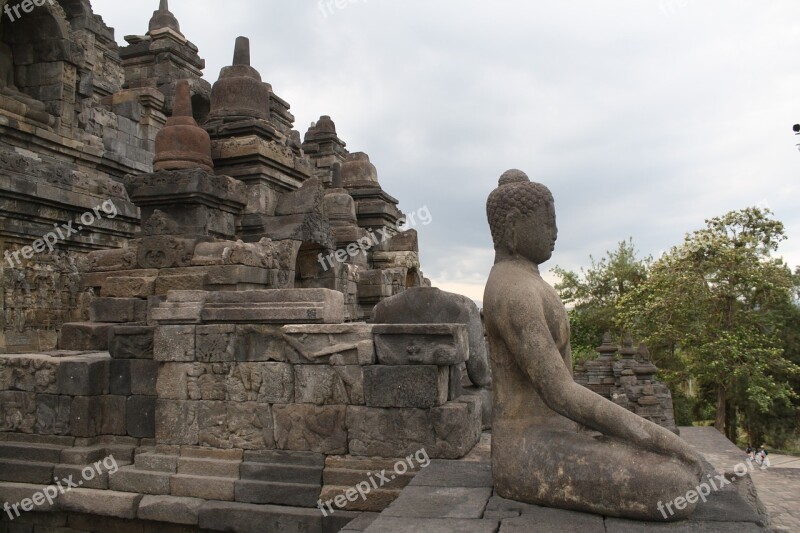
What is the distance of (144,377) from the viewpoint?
520 cm

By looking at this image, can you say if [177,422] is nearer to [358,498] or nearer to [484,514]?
[358,498]

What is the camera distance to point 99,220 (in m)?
10.6

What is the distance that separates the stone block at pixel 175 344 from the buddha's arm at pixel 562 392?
10.00 ft

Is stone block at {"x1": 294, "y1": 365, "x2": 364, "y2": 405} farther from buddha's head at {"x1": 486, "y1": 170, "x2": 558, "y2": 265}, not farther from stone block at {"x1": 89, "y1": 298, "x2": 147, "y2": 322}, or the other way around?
stone block at {"x1": 89, "y1": 298, "x2": 147, "y2": 322}

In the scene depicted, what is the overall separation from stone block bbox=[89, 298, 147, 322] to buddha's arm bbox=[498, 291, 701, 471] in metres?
4.93

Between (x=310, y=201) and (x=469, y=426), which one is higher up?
(x=310, y=201)

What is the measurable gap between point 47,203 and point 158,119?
14.8 ft

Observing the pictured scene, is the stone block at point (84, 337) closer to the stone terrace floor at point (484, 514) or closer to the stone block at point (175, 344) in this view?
the stone block at point (175, 344)

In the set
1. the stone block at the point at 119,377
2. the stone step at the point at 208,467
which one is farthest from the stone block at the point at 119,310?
the stone step at the point at 208,467

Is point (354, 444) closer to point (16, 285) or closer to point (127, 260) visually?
point (127, 260)

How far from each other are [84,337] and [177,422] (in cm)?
220

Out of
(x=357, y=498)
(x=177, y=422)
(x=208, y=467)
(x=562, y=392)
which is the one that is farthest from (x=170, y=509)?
(x=562, y=392)

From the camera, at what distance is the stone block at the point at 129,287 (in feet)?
21.5

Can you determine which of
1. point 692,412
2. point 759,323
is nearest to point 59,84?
point 759,323
